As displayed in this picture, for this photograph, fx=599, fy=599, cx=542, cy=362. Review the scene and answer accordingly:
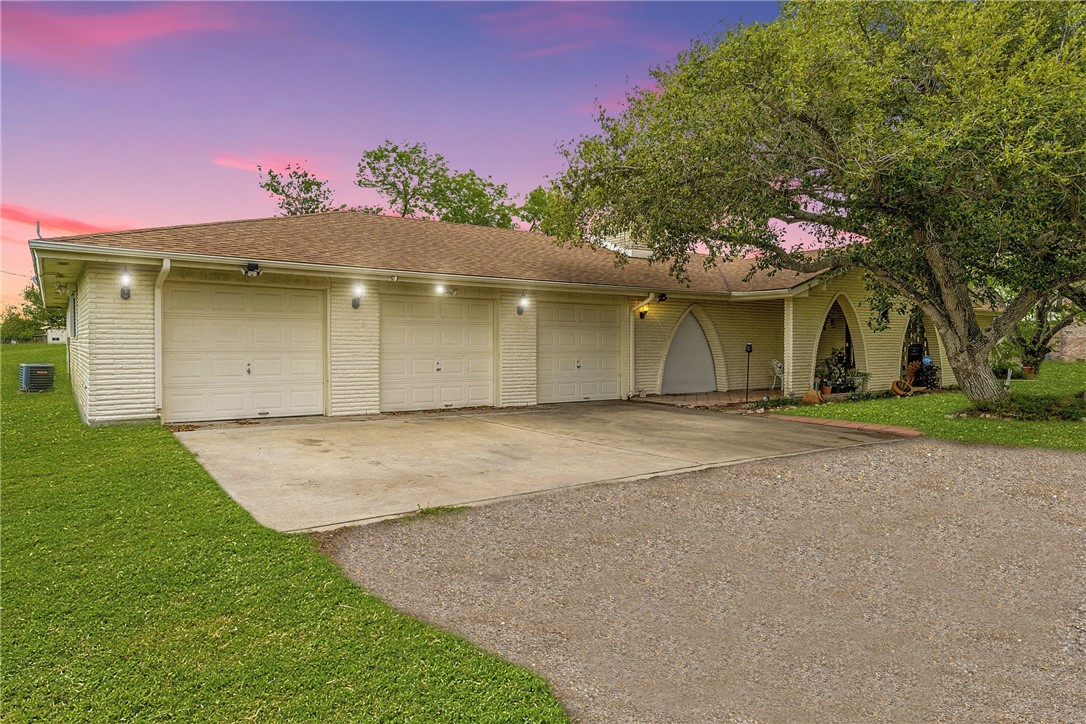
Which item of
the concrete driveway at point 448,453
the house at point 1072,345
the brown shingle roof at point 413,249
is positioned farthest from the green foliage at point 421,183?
the house at point 1072,345

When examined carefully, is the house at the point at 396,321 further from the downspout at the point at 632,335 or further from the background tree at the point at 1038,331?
the background tree at the point at 1038,331

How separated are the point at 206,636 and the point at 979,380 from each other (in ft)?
45.3

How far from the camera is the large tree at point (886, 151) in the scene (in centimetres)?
877

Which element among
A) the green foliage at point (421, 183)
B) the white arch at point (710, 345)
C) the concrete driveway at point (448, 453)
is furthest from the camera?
the green foliage at point (421, 183)

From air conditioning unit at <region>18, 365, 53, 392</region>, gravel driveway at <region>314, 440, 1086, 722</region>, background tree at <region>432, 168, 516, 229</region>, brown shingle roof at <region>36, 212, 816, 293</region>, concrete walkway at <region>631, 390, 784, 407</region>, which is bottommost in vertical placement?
gravel driveway at <region>314, 440, 1086, 722</region>

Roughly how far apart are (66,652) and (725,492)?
208 inches

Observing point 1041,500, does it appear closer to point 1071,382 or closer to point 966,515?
point 966,515

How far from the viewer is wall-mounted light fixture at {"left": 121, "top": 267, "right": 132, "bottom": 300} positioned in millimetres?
9375

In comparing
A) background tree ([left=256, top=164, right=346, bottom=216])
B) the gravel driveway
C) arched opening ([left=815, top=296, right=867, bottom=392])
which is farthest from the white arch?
background tree ([left=256, top=164, right=346, bottom=216])

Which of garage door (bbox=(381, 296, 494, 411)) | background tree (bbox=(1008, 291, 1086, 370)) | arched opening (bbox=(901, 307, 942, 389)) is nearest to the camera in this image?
garage door (bbox=(381, 296, 494, 411))

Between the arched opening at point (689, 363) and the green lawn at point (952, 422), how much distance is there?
3.66 metres

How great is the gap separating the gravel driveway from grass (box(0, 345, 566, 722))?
293 millimetres

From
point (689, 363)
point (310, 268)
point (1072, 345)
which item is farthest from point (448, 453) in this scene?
point (1072, 345)

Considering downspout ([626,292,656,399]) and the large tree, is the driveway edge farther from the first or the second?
downspout ([626,292,656,399])
